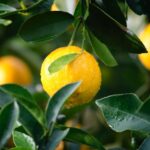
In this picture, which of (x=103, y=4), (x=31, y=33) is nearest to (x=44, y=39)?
(x=31, y=33)

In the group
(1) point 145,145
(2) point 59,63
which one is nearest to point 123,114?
(1) point 145,145

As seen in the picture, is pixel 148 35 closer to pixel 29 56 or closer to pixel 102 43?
pixel 102 43

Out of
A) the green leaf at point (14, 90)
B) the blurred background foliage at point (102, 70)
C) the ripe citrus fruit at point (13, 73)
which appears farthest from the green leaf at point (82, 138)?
the ripe citrus fruit at point (13, 73)

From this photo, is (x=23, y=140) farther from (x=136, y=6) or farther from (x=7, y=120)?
(x=136, y=6)

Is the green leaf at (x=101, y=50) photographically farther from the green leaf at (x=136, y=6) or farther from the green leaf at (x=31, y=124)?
the green leaf at (x=31, y=124)

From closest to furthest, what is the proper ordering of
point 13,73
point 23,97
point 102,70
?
point 23,97, point 13,73, point 102,70
